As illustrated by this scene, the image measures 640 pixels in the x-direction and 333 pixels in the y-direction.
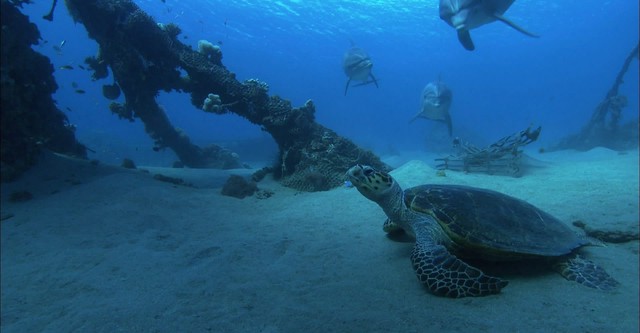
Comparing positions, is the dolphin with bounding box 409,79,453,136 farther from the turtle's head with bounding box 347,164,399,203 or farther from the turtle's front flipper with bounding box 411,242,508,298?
the turtle's front flipper with bounding box 411,242,508,298

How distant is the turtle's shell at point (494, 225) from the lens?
3324 mm

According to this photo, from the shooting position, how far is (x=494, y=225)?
11.4ft

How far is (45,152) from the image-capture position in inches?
325

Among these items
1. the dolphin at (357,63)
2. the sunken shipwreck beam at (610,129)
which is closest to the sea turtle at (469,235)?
the dolphin at (357,63)

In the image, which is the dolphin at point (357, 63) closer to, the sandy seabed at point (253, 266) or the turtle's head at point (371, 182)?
the sandy seabed at point (253, 266)

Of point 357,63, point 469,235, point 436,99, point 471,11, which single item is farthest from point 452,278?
point 357,63

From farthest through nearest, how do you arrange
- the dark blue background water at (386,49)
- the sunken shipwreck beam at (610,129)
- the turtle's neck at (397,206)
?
the dark blue background water at (386,49), the sunken shipwreck beam at (610,129), the turtle's neck at (397,206)

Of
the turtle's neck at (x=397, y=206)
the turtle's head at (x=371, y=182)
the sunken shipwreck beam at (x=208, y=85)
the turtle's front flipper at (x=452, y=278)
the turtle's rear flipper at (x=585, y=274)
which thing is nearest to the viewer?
the turtle's front flipper at (x=452, y=278)

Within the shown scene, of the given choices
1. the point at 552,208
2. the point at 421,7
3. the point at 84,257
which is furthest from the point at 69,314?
the point at 421,7

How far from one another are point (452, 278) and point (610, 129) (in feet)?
73.1

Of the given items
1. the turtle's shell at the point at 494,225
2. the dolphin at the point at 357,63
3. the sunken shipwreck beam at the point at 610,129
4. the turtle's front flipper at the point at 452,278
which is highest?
the dolphin at the point at 357,63

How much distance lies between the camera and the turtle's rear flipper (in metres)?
3.14

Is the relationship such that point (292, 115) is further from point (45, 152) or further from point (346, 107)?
point (346, 107)

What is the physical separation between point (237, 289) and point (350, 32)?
51673mm
